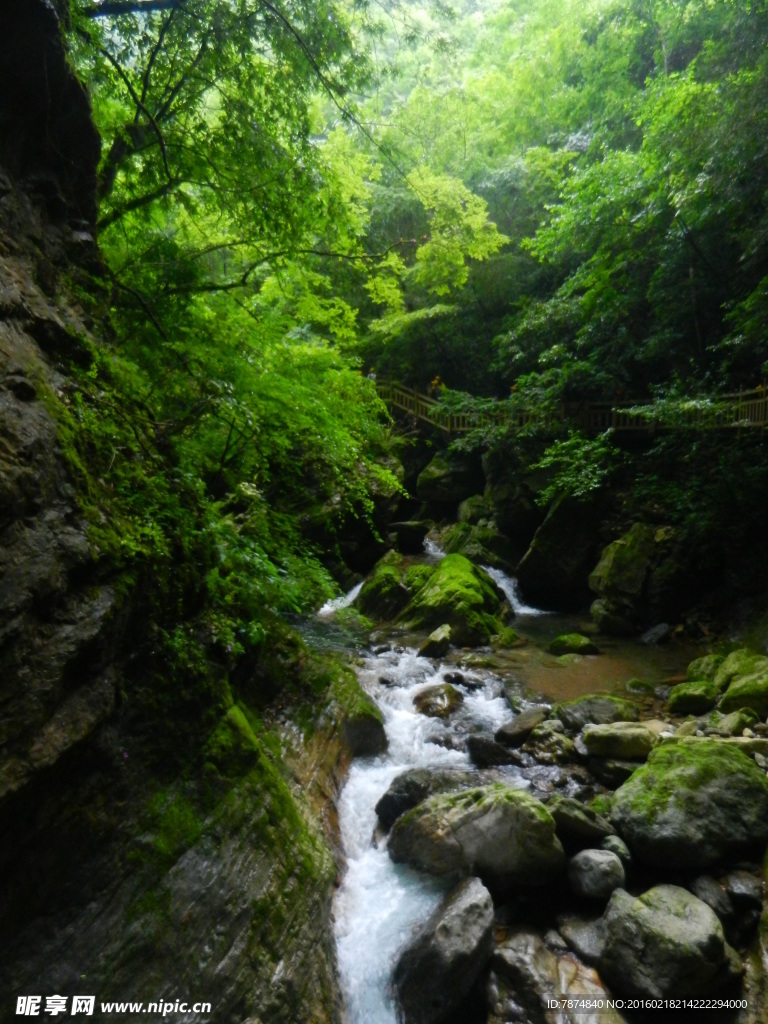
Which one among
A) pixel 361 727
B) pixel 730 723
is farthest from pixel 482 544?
pixel 361 727

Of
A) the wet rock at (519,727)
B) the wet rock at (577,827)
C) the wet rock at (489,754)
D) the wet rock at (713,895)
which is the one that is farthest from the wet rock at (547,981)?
the wet rock at (519,727)

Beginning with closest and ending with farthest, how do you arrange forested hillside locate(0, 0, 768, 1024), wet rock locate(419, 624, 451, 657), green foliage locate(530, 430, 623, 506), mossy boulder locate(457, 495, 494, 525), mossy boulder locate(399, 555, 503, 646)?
forested hillside locate(0, 0, 768, 1024)
wet rock locate(419, 624, 451, 657)
mossy boulder locate(399, 555, 503, 646)
green foliage locate(530, 430, 623, 506)
mossy boulder locate(457, 495, 494, 525)

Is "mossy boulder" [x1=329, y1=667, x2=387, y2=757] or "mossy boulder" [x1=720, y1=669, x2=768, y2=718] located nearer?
"mossy boulder" [x1=329, y1=667, x2=387, y2=757]

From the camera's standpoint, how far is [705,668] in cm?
795

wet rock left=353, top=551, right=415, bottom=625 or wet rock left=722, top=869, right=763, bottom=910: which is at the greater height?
wet rock left=353, top=551, right=415, bottom=625

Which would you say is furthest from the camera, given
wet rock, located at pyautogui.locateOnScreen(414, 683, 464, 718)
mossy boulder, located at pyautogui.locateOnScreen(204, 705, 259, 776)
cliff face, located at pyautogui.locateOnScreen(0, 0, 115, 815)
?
wet rock, located at pyautogui.locateOnScreen(414, 683, 464, 718)

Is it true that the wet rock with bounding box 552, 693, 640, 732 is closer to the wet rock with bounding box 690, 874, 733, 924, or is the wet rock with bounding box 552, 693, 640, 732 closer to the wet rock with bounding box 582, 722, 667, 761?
the wet rock with bounding box 582, 722, 667, 761

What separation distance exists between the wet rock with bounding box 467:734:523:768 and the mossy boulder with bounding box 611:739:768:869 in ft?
5.19

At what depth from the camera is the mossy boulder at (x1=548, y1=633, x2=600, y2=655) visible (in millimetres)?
9688

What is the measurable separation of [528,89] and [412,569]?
1673 centimetres

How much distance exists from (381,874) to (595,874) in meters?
1.63

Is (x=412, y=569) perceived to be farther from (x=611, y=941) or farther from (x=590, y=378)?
(x=611, y=941)

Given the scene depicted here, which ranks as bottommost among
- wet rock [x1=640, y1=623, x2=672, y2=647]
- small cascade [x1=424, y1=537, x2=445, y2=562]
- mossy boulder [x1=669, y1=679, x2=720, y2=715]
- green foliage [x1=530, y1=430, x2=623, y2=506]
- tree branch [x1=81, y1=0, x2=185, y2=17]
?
wet rock [x1=640, y1=623, x2=672, y2=647]

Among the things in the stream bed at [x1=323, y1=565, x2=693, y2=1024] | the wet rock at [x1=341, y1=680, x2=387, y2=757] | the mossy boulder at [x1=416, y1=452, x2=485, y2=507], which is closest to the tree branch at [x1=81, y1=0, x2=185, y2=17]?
the wet rock at [x1=341, y1=680, x2=387, y2=757]
